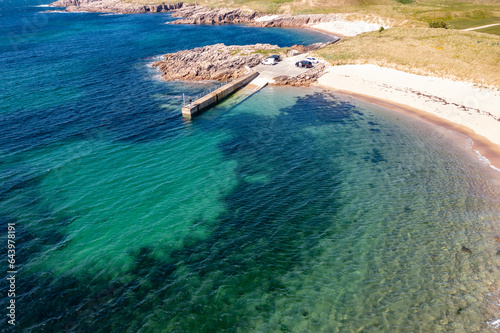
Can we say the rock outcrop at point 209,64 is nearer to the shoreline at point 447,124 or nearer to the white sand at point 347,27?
the shoreline at point 447,124

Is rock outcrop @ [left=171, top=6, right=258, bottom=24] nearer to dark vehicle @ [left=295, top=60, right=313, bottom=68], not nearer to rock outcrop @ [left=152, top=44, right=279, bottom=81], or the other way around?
rock outcrop @ [left=152, top=44, right=279, bottom=81]

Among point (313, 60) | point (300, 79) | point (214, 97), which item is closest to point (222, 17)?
point (313, 60)

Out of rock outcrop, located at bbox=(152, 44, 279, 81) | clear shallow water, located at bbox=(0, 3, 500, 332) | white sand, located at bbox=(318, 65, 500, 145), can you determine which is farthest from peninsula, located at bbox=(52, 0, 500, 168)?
clear shallow water, located at bbox=(0, 3, 500, 332)

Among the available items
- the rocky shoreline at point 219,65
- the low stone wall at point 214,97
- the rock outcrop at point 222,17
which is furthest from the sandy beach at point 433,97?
the rock outcrop at point 222,17

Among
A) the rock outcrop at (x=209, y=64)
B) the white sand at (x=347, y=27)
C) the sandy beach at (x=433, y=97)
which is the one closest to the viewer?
the sandy beach at (x=433, y=97)

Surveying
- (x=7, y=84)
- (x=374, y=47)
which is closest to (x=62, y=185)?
(x=7, y=84)

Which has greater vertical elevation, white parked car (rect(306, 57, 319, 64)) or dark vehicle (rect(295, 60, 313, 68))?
white parked car (rect(306, 57, 319, 64))
